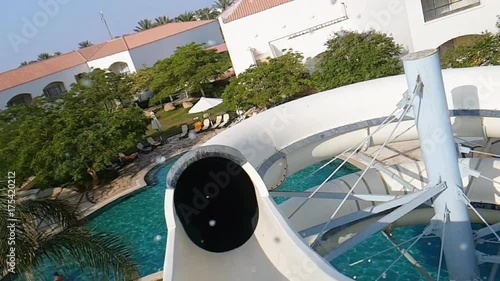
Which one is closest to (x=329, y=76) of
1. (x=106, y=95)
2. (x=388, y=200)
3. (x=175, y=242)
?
(x=388, y=200)

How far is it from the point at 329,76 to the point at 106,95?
53.1 feet

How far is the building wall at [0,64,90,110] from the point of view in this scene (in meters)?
32.1

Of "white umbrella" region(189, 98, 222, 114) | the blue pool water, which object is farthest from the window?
the blue pool water

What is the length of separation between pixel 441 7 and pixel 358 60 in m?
4.82

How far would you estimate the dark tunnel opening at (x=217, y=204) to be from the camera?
5008 millimetres

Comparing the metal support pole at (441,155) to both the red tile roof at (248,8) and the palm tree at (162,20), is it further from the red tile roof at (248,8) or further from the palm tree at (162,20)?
the palm tree at (162,20)

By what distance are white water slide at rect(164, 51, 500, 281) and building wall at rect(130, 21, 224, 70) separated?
32.4 metres

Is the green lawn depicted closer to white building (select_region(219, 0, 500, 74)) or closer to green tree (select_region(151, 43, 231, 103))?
green tree (select_region(151, 43, 231, 103))

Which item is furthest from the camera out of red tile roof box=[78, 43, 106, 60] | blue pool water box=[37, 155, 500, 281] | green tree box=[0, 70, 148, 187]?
red tile roof box=[78, 43, 106, 60]

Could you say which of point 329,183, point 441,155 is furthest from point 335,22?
point 441,155

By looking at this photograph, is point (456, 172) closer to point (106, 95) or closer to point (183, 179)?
point (183, 179)

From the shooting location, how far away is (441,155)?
4793 mm

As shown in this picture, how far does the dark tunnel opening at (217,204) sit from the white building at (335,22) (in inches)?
558

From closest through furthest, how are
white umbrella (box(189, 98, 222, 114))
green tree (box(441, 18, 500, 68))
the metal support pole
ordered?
the metal support pole
green tree (box(441, 18, 500, 68))
white umbrella (box(189, 98, 222, 114))
